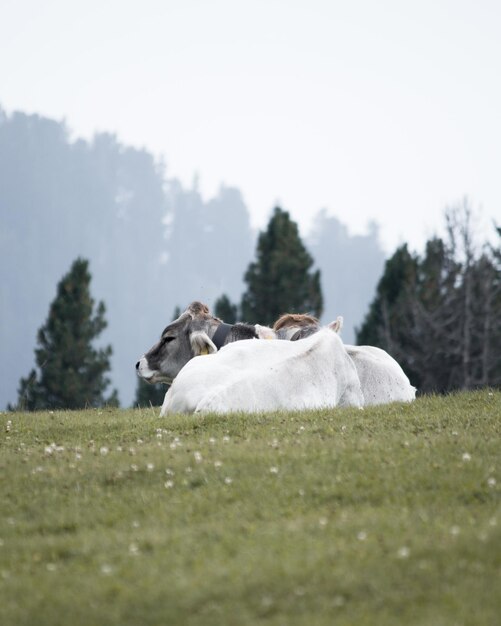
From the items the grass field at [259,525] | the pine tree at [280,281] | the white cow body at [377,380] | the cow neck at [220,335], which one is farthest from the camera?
the pine tree at [280,281]

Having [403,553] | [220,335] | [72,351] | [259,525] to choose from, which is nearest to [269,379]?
[220,335]

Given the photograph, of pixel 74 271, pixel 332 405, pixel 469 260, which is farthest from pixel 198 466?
pixel 469 260

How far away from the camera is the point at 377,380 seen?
1616cm

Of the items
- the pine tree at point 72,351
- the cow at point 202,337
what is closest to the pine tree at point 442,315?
the pine tree at point 72,351

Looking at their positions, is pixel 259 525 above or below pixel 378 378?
below

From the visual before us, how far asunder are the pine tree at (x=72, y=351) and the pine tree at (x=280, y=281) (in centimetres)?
1005

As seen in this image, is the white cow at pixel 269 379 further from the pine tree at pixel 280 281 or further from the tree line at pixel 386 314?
the pine tree at pixel 280 281

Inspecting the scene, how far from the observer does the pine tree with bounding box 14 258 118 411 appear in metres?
54.1

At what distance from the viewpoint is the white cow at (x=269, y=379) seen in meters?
13.8

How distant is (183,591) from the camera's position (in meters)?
6.48

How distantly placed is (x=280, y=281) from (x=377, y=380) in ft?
151

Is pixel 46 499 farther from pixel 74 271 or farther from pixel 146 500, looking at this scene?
pixel 74 271

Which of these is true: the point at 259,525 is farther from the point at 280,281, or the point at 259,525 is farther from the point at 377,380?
the point at 280,281

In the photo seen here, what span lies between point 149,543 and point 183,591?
1.06 meters
